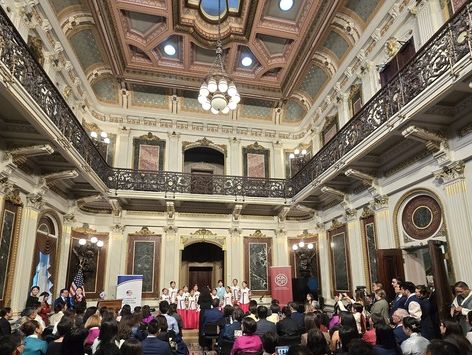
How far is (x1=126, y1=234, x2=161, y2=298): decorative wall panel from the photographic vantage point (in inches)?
500

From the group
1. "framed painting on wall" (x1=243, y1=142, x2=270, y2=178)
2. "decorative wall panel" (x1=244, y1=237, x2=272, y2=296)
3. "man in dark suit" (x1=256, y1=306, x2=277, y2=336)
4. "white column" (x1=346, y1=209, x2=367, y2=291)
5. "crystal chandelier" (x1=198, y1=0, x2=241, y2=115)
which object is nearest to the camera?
"man in dark suit" (x1=256, y1=306, x2=277, y2=336)

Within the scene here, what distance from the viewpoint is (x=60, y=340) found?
12.1 feet

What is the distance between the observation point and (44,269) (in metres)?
9.30

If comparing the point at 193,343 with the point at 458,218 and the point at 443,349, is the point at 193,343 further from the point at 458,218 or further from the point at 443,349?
Result: the point at 443,349

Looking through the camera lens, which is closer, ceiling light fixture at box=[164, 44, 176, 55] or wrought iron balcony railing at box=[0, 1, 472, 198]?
wrought iron balcony railing at box=[0, 1, 472, 198]

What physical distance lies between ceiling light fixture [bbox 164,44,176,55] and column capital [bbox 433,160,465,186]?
31.7 feet

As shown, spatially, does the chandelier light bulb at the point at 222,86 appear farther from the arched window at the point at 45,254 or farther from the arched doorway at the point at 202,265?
the arched doorway at the point at 202,265

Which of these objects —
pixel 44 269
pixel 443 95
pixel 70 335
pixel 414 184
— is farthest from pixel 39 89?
pixel 414 184

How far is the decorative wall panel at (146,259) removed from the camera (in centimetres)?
1269

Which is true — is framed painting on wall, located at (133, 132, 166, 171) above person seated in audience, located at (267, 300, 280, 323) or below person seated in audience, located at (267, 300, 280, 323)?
above

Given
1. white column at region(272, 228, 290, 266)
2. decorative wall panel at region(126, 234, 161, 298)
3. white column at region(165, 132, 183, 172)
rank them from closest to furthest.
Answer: decorative wall panel at region(126, 234, 161, 298) < white column at region(272, 228, 290, 266) < white column at region(165, 132, 183, 172)

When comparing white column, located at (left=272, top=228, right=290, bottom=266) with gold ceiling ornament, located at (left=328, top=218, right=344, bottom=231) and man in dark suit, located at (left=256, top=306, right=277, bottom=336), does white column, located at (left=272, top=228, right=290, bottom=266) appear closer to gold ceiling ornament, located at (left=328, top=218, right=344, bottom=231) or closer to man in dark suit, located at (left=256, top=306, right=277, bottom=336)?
gold ceiling ornament, located at (left=328, top=218, right=344, bottom=231)

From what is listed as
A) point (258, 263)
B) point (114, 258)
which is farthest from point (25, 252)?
point (258, 263)

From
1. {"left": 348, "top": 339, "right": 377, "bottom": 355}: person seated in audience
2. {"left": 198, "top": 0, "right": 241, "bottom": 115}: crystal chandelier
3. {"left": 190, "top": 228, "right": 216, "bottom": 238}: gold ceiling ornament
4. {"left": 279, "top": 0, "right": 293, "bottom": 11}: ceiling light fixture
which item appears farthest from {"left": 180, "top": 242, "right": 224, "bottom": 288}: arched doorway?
{"left": 348, "top": 339, "right": 377, "bottom": 355}: person seated in audience
